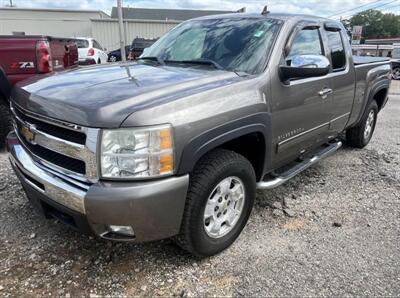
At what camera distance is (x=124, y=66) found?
3.52 meters

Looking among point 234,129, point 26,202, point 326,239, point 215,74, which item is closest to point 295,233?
point 326,239

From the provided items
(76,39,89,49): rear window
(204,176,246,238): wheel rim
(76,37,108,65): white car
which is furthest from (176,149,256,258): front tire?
(76,39,89,49): rear window

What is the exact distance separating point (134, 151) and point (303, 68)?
1628 millimetres

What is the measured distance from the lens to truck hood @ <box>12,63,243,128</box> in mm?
2258

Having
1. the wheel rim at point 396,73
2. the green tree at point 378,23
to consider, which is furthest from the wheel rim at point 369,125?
the green tree at point 378,23

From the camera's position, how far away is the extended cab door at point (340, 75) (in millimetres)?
4191

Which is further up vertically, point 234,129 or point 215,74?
point 215,74

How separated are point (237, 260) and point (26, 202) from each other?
7.05 ft

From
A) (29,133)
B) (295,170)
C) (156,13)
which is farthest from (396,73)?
(156,13)

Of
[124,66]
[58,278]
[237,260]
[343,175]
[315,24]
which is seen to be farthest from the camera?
[343,175]

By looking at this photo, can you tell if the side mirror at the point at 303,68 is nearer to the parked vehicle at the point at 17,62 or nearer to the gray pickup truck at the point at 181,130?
the gray pickup truck at the point at 181,130

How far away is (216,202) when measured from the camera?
2826mm

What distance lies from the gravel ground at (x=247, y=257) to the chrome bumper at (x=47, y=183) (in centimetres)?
61

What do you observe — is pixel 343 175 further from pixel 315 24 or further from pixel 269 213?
pixel 315 24
